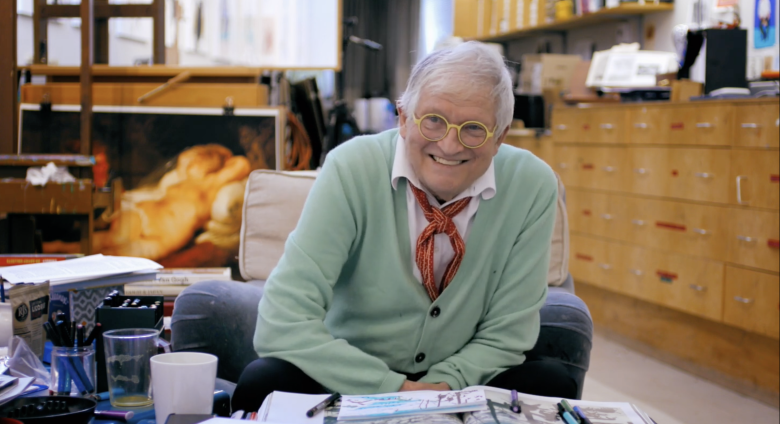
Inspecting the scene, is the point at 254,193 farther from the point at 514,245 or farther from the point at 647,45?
the point at 647,45

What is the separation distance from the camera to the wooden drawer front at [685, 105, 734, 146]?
293cm

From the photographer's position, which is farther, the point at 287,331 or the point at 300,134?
the point at 300,134

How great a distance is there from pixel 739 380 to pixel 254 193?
2062mm

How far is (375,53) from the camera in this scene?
800cm

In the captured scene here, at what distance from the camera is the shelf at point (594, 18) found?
3.98 m

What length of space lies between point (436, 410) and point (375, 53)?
7.19 m

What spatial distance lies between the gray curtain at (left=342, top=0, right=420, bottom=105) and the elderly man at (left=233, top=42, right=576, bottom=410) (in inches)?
258

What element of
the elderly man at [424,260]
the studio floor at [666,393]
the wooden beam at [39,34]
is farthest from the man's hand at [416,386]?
the wooden beam at [39,34]

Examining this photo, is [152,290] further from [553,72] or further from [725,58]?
[553,72]

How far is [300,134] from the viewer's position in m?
3.30

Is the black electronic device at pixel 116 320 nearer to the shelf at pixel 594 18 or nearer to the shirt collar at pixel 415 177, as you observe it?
the shirt collar at pixel 415 177

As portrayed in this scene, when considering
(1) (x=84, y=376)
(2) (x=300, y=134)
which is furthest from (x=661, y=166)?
(1) (x=84, y=376)

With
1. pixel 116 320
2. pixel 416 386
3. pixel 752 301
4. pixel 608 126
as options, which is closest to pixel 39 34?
pixel 116 320

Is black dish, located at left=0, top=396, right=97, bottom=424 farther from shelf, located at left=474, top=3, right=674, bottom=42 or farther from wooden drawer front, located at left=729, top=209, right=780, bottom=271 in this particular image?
shelf, located at left=474, top=3, right=674, bottom=42
